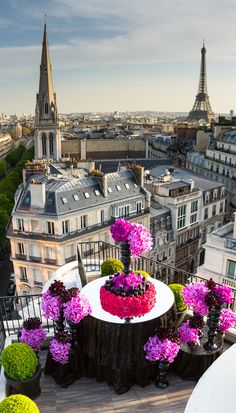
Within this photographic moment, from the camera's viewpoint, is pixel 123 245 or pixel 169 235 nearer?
pixel 123 245

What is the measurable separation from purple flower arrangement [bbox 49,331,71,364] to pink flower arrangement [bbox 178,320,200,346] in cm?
271

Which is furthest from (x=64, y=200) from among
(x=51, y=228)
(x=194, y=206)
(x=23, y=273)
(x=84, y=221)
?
(x=194, y=206)

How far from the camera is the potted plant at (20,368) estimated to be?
829 cm

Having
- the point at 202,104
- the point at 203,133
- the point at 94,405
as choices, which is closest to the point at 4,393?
the point at 94,405

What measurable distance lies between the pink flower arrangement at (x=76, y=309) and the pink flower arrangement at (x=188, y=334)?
244cm

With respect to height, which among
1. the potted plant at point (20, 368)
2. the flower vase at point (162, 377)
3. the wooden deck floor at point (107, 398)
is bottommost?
the wooden deck floor at point (107, 398)

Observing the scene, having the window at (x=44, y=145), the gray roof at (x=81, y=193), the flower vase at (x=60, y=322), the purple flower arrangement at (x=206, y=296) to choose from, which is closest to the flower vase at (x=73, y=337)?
the flower vase at (x=60, y=322)

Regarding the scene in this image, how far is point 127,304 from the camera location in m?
8.69

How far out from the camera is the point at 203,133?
238ft

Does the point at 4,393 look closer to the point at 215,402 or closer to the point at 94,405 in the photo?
the point at 94,405

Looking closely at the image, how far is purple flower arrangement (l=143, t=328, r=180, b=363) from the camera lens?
8570mm

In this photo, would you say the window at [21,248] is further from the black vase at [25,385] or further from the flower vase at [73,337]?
the black vase at [25,385]

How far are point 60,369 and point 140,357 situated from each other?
1.97 metres

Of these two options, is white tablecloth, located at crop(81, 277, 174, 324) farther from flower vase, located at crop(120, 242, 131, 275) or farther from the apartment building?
the apartment building
